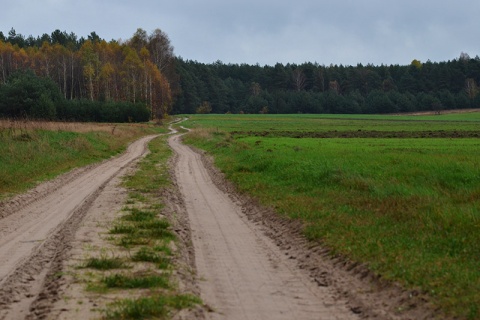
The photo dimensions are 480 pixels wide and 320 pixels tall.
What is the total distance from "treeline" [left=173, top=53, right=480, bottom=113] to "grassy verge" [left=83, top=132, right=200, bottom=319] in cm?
14511

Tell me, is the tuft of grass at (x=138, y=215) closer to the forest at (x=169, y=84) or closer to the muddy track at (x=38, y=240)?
the muddy track at (x=38, y=240)

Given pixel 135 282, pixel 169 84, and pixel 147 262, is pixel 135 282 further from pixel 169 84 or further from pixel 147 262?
pixel 169 84

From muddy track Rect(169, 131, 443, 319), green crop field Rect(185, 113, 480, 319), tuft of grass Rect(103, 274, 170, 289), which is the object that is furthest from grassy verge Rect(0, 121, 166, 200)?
tuft of grass Rect(103, 274, 170, 289)

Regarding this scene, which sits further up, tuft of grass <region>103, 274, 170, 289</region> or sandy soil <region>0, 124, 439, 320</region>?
tuft of grass <region>103, 274, 170, 289</region>

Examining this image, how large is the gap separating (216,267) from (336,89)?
173 meters

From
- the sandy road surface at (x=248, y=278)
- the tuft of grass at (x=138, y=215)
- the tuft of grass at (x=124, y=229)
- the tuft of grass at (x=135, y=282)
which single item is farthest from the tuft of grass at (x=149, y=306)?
the tuft of grass at (x=138, y=215)

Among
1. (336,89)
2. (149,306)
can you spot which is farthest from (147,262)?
(336,89)

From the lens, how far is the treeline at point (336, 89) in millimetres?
154000

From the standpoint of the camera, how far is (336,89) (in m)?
178

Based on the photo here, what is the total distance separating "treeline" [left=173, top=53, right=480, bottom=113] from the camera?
→ 6063 inches

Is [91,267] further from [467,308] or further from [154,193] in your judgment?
[154,193]

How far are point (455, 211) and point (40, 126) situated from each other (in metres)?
35.9

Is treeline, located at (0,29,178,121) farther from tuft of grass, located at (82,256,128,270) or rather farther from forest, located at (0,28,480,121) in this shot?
tuft of grass, located at (82,256,128,270)

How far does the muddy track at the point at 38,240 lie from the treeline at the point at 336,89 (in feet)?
456
